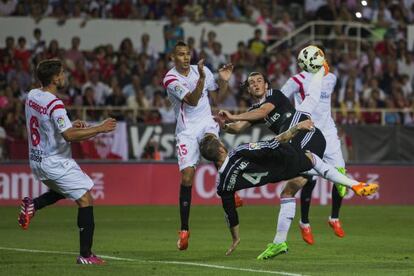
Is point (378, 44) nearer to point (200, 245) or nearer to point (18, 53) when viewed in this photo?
point (18, 53)

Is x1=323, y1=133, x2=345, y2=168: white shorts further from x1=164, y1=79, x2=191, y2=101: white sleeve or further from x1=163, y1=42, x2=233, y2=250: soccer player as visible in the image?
x1=164, y1=79, x2=191, y2=101: white sleeve

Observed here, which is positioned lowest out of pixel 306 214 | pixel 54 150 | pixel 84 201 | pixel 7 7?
pixel 306 214

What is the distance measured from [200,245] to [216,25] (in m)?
16.2

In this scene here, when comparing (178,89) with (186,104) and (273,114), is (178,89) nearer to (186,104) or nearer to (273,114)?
(186,104)

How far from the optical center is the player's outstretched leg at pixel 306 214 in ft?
49.0

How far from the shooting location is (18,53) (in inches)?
1084

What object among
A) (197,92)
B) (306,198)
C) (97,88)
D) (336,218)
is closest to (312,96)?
(197,92)

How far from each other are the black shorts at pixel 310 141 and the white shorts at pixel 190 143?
1230 mm

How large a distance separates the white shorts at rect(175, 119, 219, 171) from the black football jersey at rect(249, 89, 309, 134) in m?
1.20

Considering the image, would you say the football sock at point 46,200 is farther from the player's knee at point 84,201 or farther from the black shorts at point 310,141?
the black shorts at point 310,141

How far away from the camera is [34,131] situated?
39.8ft

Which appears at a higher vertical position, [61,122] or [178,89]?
[178,89]

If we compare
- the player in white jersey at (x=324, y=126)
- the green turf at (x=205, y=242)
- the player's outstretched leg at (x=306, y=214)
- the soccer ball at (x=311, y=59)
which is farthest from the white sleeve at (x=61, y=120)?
the player in white jersey at (x=324, y=126)

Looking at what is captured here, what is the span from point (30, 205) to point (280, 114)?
3.17m
